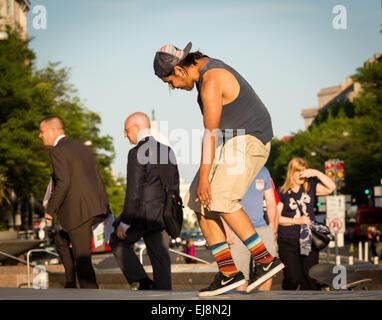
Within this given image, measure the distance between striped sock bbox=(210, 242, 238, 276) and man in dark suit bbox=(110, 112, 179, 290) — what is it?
2.21 meters

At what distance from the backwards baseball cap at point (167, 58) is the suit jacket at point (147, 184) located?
2.26 meters

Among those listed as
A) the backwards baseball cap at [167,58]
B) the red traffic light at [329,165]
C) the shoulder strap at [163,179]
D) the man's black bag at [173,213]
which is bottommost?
the man's black bag at [173,213]

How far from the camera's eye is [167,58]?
Result: 5.62m

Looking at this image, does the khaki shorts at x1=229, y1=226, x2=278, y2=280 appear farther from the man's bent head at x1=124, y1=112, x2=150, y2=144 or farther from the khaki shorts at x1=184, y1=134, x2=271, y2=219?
the khaki shorts at x1=184, y1=134, x2=271, y2=219

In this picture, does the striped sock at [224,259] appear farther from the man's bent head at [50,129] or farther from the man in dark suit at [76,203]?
the man's bent head at [50,129]

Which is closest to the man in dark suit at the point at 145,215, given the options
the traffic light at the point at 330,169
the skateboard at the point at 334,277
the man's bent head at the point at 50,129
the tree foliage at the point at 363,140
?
the man's bent head at the point at 50,129

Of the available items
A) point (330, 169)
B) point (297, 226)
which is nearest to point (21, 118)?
point (330, 169)

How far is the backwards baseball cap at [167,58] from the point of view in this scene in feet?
18.4

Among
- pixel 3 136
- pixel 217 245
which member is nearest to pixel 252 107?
pixel 217 245

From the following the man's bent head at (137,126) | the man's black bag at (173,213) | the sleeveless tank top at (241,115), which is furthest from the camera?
the man's bent head at (137,126)

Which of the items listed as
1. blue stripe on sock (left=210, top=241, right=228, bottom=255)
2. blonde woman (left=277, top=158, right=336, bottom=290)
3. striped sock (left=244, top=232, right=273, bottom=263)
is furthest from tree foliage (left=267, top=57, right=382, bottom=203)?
striped sock (left=244, top=232, right=273, bottom=263)

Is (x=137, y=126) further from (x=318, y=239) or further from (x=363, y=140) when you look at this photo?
(x=363, y=140)
